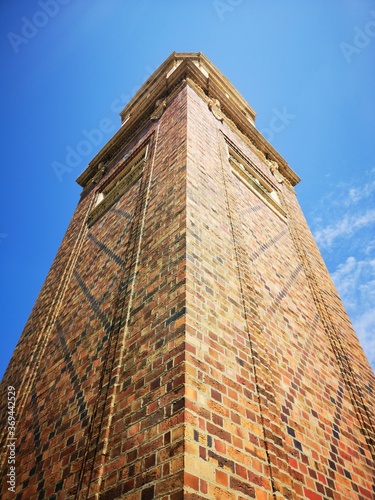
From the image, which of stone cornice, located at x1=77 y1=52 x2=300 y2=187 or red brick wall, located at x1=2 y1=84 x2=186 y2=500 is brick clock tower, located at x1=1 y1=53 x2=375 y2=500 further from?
stone cornice, located at x1=77 y1=52 x2=300 y2=187

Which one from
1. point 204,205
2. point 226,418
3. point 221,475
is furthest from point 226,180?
point 221,475

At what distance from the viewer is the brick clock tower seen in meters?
2.05

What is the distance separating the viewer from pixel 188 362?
7.27 feet

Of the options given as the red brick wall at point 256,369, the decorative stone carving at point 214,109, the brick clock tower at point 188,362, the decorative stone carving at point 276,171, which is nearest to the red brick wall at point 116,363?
Result: the brick clock tower at point 188,362

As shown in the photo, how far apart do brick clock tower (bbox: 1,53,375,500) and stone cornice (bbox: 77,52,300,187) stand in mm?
1469

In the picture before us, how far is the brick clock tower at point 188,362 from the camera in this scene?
6.73 feet

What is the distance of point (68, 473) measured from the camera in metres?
2.40

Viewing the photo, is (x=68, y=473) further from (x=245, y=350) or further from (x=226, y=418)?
(x=245, y=350)

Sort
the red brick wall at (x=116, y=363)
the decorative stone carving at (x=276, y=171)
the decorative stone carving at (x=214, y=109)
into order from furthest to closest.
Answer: the decorative stone carving at (x=276, y=171) → the decorative stone carving at (x=214, y=109) → the red brick wall at (x=116, y=363)

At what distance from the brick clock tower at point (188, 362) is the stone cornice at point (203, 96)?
1.47m

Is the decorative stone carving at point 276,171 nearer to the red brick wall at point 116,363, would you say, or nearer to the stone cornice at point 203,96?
the stone cornice at point 203,96

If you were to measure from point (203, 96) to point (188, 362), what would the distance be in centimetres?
619

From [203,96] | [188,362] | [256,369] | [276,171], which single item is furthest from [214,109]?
[188,362]

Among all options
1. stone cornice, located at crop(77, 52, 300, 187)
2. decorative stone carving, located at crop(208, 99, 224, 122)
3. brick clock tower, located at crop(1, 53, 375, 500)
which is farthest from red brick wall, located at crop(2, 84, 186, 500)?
stone cornice, located at crop(77, 52, 300, 187)
